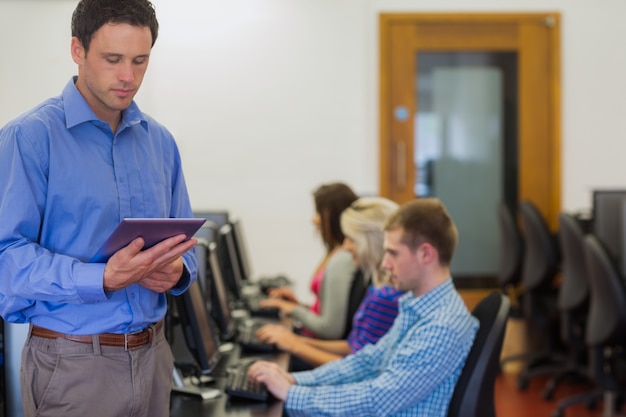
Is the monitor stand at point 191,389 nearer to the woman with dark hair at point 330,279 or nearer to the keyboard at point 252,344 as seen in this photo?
the keyboard at point 252,344

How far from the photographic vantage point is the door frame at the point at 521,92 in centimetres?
660

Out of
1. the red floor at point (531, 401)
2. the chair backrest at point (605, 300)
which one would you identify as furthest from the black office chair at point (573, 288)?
the chair backrest at point (605, 300)

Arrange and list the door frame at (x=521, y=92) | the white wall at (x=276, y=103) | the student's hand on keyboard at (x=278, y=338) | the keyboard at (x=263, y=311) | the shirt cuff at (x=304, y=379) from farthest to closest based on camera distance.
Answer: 1. the door frame at (x=521, y=92)
2. the white wall at (x=276, y=103)
3. the keyboard at (x=263, y=311)
4. the student's hand on keyboard at (x=278, y=338)
5. the shirt cuff at (x=304, y=379)

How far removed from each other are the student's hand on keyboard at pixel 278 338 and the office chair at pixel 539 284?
277cm

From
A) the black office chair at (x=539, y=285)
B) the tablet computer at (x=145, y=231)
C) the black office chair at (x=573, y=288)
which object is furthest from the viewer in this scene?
the black office chair at (x=539, y=285)

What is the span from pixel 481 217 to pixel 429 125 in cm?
79

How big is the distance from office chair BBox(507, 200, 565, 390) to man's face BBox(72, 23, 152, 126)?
447 centimetres

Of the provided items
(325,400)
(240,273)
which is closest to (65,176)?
(325,400)

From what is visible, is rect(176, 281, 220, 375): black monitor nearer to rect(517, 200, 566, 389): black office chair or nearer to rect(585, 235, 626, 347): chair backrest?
rect(585, 235, 626, 347): chair backrest

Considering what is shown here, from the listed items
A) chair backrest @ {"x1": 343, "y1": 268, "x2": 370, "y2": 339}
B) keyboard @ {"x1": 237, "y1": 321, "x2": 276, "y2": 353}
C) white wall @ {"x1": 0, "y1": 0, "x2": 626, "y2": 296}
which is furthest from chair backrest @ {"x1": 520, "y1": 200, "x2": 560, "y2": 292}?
keyboard @ {"x1": 237, "y1": 321, "x2": 276, "y2": 353}

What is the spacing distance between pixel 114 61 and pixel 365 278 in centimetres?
199

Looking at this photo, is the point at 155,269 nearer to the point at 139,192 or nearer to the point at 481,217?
the point at 139,192

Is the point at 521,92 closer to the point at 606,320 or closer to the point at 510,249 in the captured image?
the point at 510,249

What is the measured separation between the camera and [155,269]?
1.80 meters
